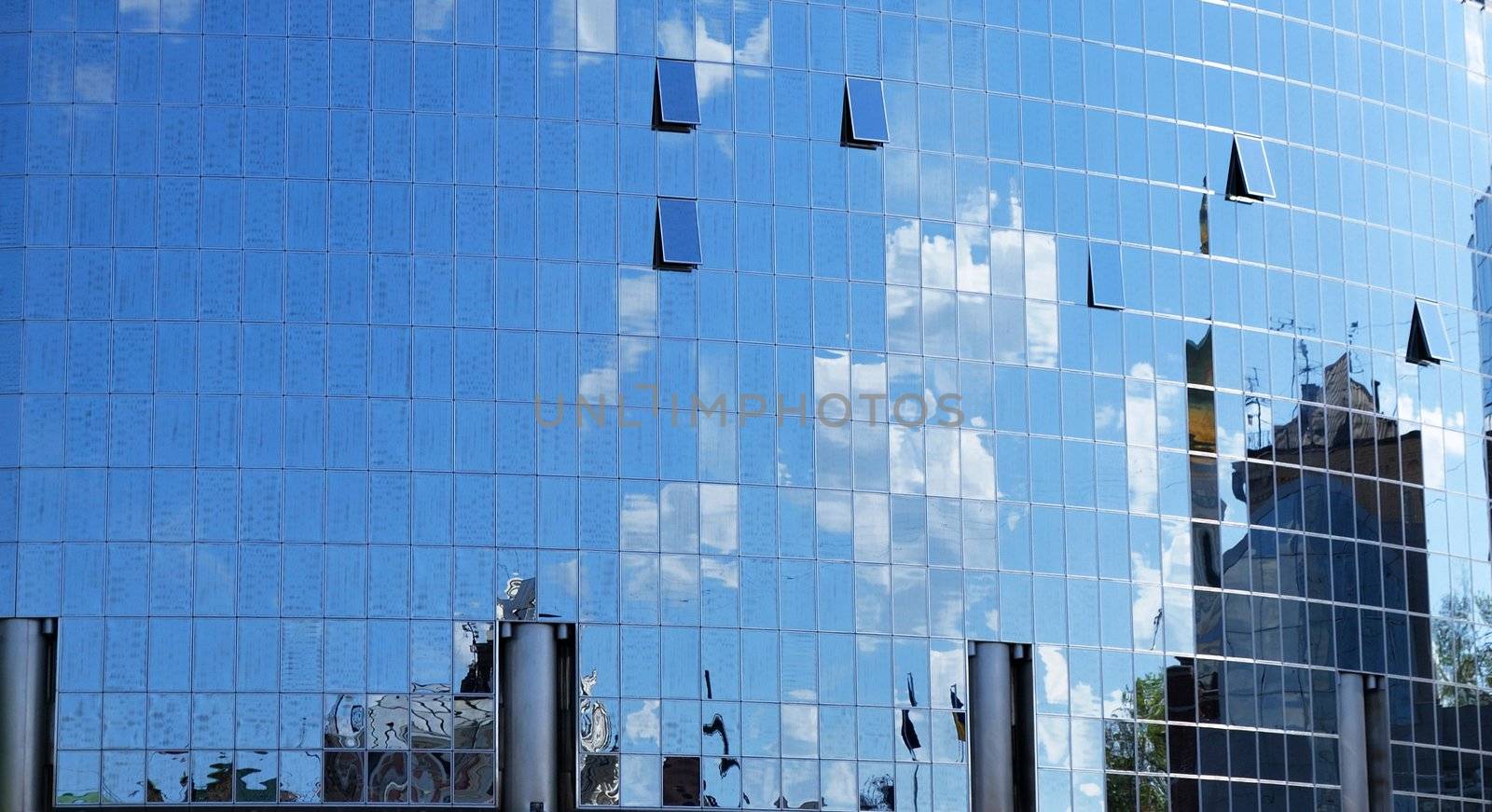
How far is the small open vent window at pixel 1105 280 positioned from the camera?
41594 mm

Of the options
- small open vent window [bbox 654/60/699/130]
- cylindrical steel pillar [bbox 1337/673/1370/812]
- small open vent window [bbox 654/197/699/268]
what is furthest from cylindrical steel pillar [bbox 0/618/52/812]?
cylindrical steel pillar [bbox 1337/673/1370/812]

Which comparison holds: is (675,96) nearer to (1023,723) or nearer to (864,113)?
(864,113)

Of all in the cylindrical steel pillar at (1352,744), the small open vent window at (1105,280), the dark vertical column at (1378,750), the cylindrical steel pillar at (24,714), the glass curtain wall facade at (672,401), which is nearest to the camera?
the cylindrical steel pillar at (24,714)

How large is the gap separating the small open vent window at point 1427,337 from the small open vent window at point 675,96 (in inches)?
668

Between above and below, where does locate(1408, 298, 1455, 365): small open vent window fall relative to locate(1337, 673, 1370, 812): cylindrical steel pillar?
above

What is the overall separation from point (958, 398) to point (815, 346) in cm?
294

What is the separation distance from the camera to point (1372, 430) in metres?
44.9

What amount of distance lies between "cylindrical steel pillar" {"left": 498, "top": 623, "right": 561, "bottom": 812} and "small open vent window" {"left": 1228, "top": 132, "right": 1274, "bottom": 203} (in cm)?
1702

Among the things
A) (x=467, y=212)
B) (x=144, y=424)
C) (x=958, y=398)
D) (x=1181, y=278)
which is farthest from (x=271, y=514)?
(x=1181, y=278)

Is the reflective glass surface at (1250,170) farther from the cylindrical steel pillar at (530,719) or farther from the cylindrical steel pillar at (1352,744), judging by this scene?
the cylindrical steel pillar at (530,719)

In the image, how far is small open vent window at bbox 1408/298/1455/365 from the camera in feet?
151

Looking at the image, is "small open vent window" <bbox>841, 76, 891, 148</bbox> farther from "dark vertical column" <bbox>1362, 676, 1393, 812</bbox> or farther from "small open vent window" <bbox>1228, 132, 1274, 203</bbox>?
"dark vertical column" <bbox>1362, 676, 1393, 812</bbox>

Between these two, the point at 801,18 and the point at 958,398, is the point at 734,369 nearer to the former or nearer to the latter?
the point at 958,398

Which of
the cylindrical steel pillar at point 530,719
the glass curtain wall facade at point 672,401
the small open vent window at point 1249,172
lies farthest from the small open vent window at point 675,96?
the small open vent window at point 1249,172
